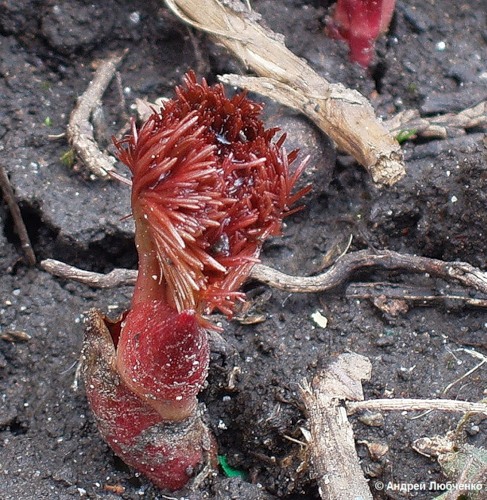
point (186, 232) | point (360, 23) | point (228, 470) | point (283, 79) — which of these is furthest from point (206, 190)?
point (360, 23)

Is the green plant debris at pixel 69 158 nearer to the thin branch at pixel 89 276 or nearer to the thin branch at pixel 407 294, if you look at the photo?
the thin branch at pixel 89 276

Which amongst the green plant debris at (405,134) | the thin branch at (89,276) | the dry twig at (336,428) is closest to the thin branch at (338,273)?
the thin branch at (89,276)

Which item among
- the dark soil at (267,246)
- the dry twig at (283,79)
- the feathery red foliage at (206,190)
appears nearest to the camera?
the feathery red foliage at (206,190)

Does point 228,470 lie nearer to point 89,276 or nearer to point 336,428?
point 336,428

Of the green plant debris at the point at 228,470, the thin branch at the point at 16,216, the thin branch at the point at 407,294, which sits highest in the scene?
the thin branch at the point at 407,294

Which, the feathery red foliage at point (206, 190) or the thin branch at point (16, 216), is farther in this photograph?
the thin branch at point (16, 216)

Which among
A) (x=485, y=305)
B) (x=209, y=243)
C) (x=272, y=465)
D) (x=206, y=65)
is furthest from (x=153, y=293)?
(x=206, y=65)
